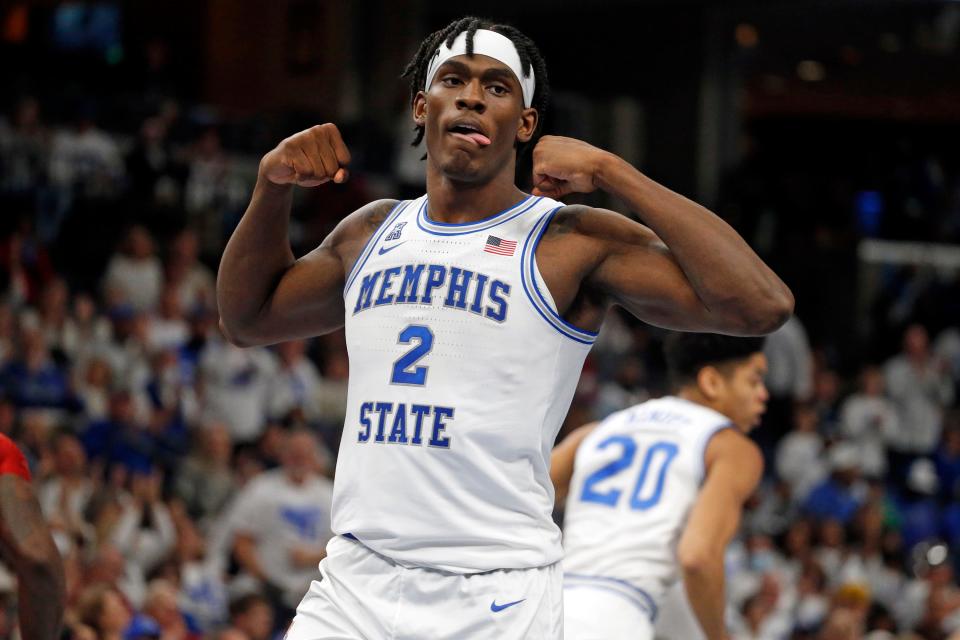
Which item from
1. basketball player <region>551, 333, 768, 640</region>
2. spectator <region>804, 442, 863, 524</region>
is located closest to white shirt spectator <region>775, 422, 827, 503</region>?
spectator <region>804, 442, 863, 524</region>

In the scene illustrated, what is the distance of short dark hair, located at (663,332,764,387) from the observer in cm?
548

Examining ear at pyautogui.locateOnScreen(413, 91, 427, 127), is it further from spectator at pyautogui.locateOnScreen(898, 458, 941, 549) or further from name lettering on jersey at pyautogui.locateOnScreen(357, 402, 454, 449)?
spectator at pyautogui.locateOnScreen(898, 458, 941, 549)

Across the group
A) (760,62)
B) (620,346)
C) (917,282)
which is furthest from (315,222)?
(760,62)

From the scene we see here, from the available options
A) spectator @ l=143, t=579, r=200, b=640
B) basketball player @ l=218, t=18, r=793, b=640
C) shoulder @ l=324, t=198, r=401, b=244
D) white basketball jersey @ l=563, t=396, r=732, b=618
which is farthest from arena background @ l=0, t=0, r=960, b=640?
basketball player @ l=218, t=18, r=793, b=640

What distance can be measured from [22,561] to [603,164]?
5.91ft

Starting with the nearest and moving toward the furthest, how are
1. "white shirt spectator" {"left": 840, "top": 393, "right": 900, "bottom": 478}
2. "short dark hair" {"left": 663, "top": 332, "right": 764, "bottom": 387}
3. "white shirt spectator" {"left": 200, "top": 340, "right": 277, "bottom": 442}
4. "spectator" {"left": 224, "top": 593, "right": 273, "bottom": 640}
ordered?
1. "short dark hair" {"left": 663, "top": 332, "right": 764, "bottom": 387}
2. "spectator" {"left": 224, "top": 593, "right": 273, "bottom": 640}
3. "white shirt spectator" {"left": 200, "top": 340, "right": 277, "bottom": 442}
4. "white shirt spectator" {"left": 840, "top": 393, "right": 900, "bottom": 478}

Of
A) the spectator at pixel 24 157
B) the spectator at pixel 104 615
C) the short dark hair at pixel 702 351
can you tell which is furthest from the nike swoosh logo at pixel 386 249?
the spectator at pixel 24 157

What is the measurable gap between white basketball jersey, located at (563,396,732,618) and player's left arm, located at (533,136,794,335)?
1403mm

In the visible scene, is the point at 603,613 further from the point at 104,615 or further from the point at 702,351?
the point at 104,615

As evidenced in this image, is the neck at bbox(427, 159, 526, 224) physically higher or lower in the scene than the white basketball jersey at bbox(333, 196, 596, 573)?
higher

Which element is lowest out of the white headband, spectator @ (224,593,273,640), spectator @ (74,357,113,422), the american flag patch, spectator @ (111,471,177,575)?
spectator @ (224,593,273,640)

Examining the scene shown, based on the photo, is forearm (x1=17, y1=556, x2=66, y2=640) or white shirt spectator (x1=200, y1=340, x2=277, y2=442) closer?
forearm (x1=17, y1=556, x2=66, y2=640)

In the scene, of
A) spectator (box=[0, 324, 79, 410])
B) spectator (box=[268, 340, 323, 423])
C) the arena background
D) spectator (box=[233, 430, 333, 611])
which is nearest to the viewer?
spectator (box=[233, 430, 333, 611])

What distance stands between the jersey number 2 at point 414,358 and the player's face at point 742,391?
6.82 ft
